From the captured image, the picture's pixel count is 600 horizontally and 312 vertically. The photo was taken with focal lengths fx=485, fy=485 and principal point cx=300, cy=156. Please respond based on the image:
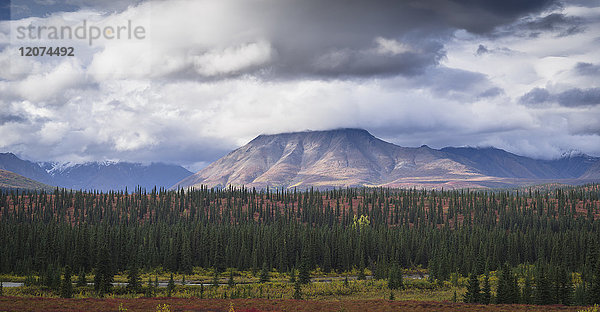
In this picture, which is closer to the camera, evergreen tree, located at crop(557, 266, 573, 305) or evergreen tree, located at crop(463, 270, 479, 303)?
evergreen tree, located at crop(463, 270, 479, 303)

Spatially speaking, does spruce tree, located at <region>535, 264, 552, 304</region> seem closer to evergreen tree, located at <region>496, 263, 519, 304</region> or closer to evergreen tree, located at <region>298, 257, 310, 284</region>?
evergreen tree, located at <region>496, 263, 519, 304</region>

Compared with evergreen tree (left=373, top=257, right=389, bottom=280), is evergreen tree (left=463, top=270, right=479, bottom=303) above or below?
above

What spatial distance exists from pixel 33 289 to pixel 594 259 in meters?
138

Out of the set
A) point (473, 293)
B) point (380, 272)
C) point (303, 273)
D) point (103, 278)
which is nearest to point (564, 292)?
point (473, 293)

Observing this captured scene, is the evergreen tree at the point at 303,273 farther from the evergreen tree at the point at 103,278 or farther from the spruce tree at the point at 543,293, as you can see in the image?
the spruce tree at the point at 543,293

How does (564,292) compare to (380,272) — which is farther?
(380,272)

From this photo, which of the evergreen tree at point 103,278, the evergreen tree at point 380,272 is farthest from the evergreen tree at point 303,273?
the evergreen tree at point 103,278

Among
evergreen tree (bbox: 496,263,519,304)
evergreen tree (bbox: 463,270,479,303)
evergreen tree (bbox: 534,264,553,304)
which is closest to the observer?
evergreen tree (bbox: 534,264,553,304)

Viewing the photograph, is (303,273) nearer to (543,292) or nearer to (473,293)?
(473,293)

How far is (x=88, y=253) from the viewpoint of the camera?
14062 cm

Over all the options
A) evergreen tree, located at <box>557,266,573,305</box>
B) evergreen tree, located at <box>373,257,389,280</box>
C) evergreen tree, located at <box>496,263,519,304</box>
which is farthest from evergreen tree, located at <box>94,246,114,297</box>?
evergreen tree, located at <box>557,266,573,305</box>

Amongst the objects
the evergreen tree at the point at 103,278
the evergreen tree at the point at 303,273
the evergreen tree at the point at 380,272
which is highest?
the evergreen tree at the point at 103,278

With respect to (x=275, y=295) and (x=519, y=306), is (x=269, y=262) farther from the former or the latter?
(x=519, y=306)

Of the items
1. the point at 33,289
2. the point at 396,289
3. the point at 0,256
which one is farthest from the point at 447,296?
the point at 0,256
